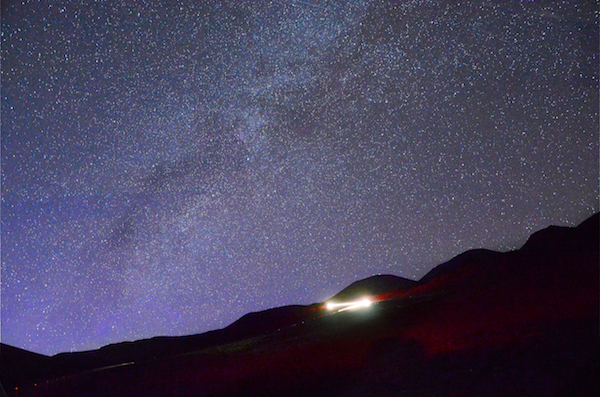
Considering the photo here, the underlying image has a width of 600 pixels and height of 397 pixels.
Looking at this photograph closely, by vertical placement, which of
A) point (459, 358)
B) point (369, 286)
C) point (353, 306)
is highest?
point (369, 286)

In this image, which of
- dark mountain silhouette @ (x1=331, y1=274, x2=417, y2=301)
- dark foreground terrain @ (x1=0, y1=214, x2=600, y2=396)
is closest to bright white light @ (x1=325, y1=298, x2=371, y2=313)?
dark foreground terrain @ (x1=0, y1=214, x2=600, y2=396)

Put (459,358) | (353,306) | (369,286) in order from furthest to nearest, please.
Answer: (369,286)
(353,306)
(459,358)

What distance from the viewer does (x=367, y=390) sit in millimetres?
4867

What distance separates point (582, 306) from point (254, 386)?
569cm

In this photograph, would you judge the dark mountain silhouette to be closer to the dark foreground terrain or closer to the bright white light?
the bright white light

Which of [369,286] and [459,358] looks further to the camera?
[369,286]

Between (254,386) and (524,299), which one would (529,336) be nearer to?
(524,299)

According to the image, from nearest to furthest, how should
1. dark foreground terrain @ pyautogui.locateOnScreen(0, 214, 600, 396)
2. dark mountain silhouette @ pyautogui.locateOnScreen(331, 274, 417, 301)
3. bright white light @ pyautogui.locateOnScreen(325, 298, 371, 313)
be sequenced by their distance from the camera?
dark foreground terrain @ pyautogui.locateOnScreen(0, 214, 600, 396) < bright white light @ pyautogui.locateOnScreen(325, 298, 371, 313) < dark mountain silhouette @ pyautogui.locateOnScreen(331, 274, 417, 301)

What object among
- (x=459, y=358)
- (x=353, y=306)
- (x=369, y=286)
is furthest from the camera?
(x=369, y=286)

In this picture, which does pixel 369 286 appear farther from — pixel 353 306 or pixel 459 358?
pixel 459 358

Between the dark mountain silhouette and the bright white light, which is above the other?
the dark mountain silhouette

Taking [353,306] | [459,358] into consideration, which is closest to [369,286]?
[353,306]

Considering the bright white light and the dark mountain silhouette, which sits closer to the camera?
the bright white light

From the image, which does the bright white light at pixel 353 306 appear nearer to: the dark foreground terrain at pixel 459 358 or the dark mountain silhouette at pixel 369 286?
the dark foreground terrain at pixel 459 358
